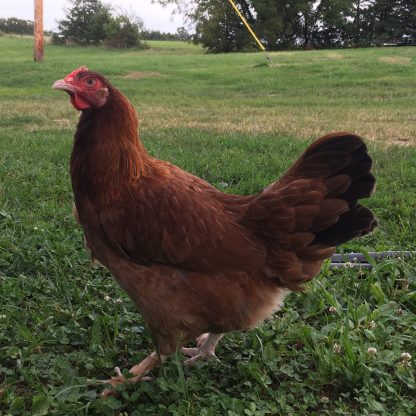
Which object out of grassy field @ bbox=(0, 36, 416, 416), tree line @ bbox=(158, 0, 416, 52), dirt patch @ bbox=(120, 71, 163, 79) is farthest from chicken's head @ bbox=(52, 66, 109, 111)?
tree line @ bbox=(158, 0, 416, 52)

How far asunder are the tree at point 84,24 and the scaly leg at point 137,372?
1721 inches

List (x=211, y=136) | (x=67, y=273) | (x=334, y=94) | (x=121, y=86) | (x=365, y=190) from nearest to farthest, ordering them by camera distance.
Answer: (x=365, y=190) < (x=67, y=273) < (x=211, y=136) < (x=334, y=94) < (x=121, y=86)

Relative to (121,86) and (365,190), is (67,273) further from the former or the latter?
(121,86)

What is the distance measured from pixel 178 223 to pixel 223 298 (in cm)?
44

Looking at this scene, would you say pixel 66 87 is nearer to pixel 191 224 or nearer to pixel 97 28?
pixel 191 224

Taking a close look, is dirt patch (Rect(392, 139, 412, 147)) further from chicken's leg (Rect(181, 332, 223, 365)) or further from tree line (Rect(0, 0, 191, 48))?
tree line (Rect(0, 0, 191, 48))

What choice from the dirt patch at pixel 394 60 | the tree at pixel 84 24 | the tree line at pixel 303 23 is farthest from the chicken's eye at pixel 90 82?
the tree at pixel 84 24

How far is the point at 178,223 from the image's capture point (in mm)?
2336

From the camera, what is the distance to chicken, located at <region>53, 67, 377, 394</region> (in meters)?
2.33

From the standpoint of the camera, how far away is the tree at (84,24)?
42.8 m

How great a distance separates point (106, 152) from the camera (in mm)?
2346

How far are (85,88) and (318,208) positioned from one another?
127 centimetres

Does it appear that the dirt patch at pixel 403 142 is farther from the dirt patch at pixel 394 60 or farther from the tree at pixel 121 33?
the tree at pixel 121 33

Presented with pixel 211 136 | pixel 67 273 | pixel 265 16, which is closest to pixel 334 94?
pixel 211 136
